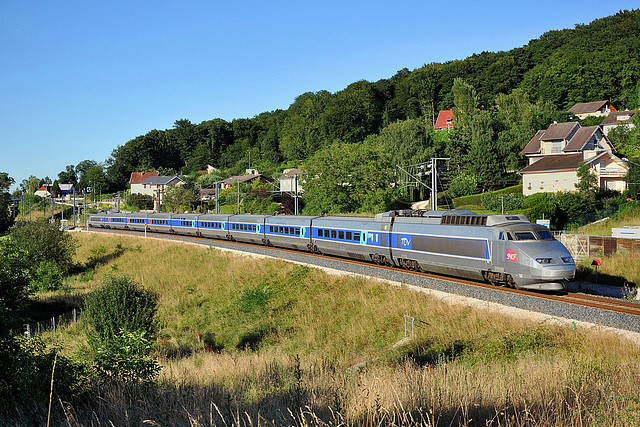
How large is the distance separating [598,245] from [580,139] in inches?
1417

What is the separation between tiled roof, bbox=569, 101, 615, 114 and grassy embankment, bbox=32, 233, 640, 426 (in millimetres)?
71618

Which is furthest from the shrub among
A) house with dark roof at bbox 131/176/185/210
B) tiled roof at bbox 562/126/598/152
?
house with dark roof at bbox 131/176/185/210

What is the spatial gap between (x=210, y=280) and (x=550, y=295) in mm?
24689

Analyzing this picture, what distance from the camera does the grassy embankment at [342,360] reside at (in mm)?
6688

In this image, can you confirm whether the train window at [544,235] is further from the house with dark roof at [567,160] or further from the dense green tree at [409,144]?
the dense green tree at [409,144]

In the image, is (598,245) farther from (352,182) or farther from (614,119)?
(614,119)

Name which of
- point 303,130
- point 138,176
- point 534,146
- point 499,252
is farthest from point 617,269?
point 138,176

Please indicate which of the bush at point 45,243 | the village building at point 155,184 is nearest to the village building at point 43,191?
the village building at point 155,184

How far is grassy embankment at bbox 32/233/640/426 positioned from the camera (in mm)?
6688

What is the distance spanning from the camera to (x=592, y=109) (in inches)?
3371

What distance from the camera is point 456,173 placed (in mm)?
73312

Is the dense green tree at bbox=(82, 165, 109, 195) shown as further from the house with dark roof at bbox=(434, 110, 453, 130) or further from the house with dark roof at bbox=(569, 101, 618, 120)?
the house with dark roof at bbox=(569, 101, 618, 120)

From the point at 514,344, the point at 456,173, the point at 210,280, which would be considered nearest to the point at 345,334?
the point at 514,344

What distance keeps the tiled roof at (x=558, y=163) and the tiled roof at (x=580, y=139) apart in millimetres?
2363
